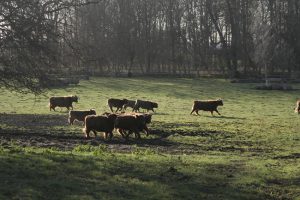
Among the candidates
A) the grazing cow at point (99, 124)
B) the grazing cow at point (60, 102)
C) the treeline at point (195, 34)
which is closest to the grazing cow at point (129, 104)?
the grazing cow at point (60, 102)

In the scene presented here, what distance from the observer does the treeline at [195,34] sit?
7744cm

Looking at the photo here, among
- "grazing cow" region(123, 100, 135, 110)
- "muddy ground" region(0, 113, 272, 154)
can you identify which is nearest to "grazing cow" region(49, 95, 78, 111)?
"grazing cow" region(123, 100, 135, 110)

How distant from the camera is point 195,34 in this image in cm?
8525

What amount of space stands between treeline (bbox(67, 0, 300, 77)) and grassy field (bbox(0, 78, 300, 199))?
5256cm

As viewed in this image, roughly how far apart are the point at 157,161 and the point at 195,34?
7401cm

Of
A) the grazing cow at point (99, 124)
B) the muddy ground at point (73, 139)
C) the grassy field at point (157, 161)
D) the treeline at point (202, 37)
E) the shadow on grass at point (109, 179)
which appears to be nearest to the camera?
the shadow on grass at point (109, 179)

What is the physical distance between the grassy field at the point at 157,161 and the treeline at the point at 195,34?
52.6 metres

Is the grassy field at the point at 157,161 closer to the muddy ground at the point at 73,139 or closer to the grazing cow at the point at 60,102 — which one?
the muddy ground at the point at 73,139

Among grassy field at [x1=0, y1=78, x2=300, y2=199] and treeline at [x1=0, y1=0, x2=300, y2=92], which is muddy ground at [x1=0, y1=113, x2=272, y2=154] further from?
treeline at [x1=0, y1=0, x2=300, y2=92]

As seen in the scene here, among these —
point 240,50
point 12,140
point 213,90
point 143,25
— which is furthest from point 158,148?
point 143,25

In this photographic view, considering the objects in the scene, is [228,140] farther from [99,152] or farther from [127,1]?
[127,1]

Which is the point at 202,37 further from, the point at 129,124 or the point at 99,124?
the point at 99,124

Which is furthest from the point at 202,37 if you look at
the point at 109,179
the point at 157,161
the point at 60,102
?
the point at 109,179

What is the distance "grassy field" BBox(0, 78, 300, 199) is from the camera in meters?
9.77
